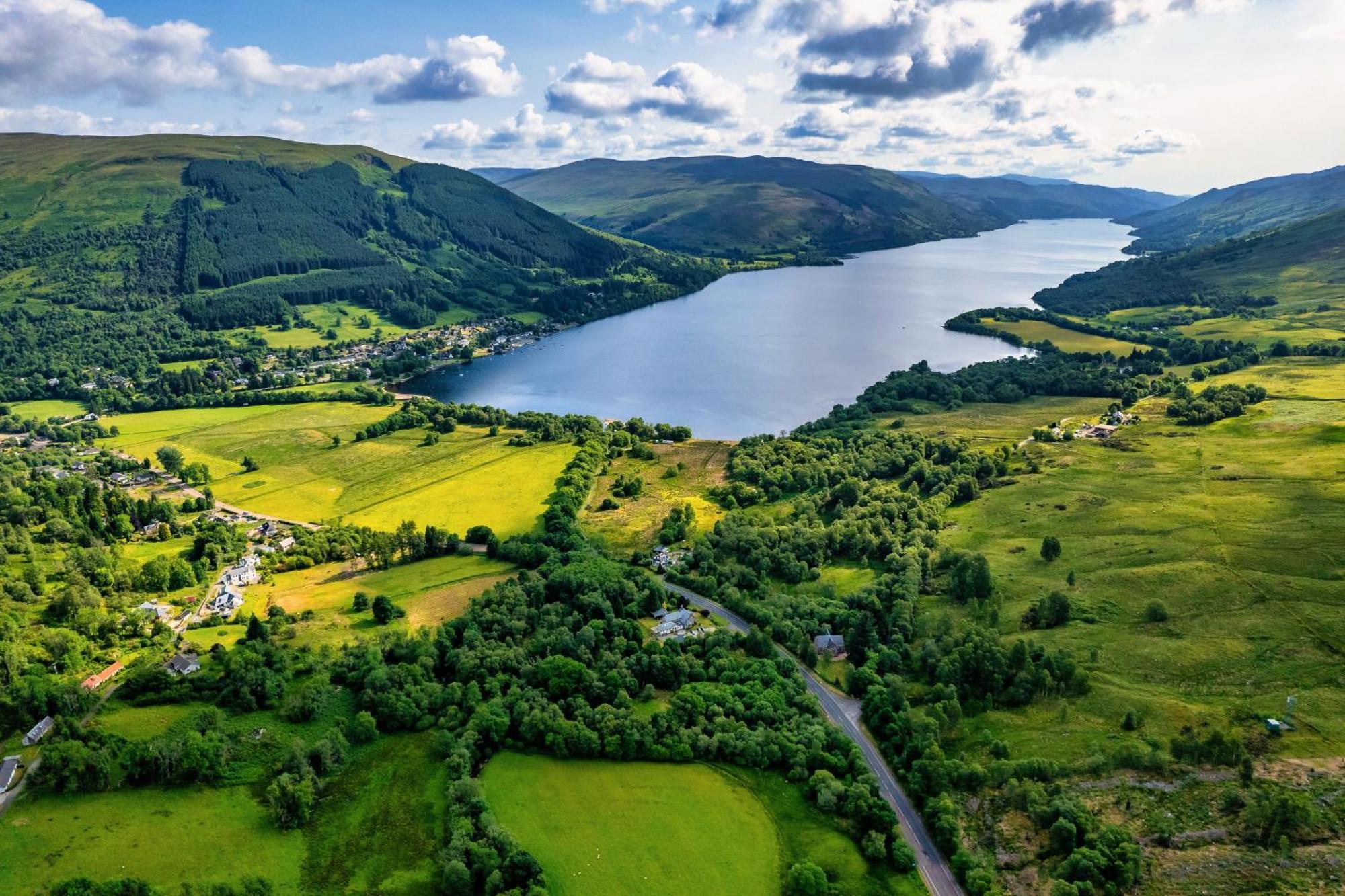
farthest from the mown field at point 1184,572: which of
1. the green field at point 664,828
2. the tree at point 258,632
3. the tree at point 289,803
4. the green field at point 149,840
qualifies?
the tree at point 258,632

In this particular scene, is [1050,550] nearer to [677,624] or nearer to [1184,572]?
[1184,572]

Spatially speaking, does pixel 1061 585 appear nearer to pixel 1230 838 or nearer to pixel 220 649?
pixel 1230 838

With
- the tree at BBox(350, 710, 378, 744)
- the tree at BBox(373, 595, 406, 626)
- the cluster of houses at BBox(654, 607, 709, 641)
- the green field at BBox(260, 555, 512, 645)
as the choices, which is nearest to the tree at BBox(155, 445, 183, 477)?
the green field at BBox(260, 555, 512, 645)

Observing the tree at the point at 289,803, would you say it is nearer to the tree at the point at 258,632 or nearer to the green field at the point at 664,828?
the green field at the point at 664,828

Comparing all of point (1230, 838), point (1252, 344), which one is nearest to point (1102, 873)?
point (1230, 838)

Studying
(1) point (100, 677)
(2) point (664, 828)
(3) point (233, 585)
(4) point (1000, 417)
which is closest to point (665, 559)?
(2) point (664, 828)

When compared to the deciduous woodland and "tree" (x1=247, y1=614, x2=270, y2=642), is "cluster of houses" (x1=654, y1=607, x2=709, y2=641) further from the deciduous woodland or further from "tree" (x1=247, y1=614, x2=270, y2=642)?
"tree" (x1=247, y1=614, x2=270, y2=642)
